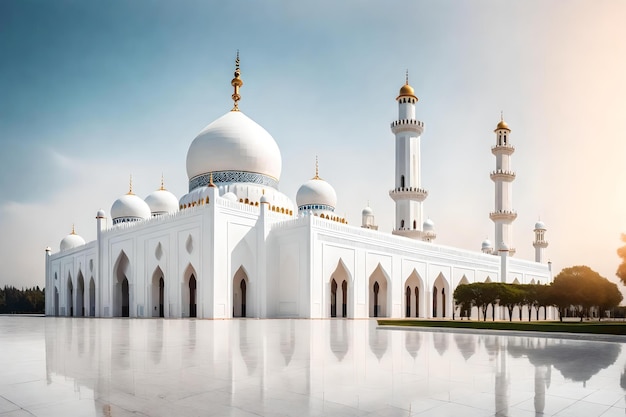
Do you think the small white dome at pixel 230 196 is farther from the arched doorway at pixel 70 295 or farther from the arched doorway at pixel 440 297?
the arched doorway at pixel 70 295

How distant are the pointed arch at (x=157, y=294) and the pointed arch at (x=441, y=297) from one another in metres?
14.9

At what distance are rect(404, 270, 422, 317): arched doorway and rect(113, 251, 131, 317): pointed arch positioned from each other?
1464 centimetres

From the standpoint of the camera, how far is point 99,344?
25.0 feet

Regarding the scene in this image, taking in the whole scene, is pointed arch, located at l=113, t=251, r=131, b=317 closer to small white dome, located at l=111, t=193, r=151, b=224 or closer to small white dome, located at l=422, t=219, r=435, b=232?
small white dome, located at l=111, t=193, r=151, b=224

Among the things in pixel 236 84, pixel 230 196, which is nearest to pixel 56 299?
pixel 230 196

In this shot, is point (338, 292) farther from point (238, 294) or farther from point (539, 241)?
point (539, 241)

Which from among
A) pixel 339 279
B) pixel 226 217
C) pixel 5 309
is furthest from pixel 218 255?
pixel 5 309

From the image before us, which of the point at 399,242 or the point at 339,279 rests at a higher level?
the point at 399,242

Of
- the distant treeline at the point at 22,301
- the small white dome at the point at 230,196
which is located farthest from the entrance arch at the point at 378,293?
the distant treeline at the point at 22,301

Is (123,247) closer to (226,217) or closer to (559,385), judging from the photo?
(226,217)

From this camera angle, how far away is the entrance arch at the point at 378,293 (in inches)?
1012

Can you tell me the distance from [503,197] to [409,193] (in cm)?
890

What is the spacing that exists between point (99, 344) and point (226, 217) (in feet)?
41.6

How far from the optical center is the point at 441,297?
30109 mm
